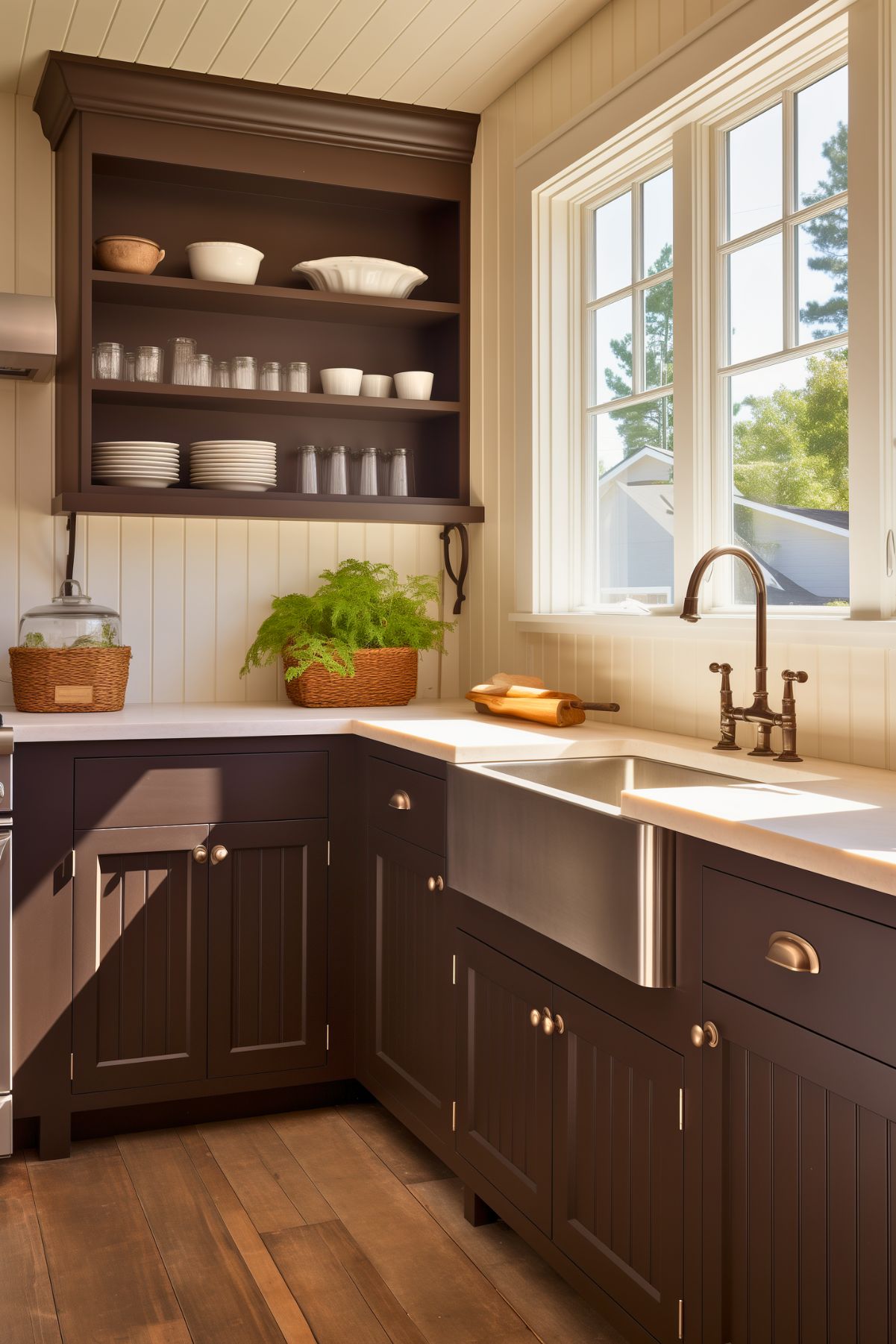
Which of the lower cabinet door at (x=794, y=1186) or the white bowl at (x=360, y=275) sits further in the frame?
the white bowl at (x=360, y=275)

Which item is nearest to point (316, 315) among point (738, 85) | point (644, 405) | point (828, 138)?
point (644, 405)

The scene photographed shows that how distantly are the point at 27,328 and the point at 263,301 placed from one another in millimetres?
691

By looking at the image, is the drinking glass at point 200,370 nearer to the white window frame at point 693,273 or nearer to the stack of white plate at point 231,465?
the stack of white plate at point 231,465

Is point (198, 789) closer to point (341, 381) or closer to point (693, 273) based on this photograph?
point (341, 381)

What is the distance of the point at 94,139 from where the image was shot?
315cm

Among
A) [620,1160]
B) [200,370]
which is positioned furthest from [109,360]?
[620,1160]

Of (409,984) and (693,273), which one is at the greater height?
(693,273)

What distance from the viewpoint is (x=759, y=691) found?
89.4 inches

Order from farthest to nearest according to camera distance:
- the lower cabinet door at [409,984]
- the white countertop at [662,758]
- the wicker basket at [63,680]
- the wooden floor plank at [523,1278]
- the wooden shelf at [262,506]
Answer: the wooden shelf at [262,506], the wicker basket at [63,680], the lower cabinet door at [409,984], the wooden floor plank at [523,1278], the white countertop at [662,758]

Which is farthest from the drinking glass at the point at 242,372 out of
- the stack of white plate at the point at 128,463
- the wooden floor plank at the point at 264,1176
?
the wooden floor plank at the point at 264,1176

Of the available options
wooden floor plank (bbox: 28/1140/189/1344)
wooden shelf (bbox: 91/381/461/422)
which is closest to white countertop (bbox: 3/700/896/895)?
wooden shelf (bbox: 91/381/461/422)

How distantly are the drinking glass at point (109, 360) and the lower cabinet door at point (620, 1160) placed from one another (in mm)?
2113

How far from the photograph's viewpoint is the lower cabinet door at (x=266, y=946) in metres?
2.88

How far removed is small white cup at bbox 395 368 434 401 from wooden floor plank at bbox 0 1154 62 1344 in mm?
2271
